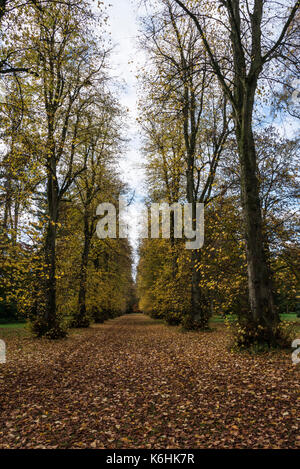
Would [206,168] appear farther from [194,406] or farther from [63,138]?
[194,406]

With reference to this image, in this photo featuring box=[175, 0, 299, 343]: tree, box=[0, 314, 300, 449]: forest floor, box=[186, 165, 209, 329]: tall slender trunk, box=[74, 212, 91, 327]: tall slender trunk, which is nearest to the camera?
box=[0, 314, 300, 449]: forest floor

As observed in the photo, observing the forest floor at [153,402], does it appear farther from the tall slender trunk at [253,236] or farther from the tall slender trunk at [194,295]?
the tall slender trunk at [194,295]

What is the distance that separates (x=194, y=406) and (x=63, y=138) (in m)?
11.4

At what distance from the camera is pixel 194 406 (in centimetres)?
471

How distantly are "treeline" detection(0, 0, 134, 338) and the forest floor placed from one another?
245 centimetres

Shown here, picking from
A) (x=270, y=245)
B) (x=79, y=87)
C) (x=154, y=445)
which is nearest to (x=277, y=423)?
(x=154, y=445)

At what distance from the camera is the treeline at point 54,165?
308 inches

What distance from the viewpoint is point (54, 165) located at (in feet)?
43.5

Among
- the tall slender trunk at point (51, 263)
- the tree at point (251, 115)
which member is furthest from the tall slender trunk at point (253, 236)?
the tall slender trunk at point (51, 263)

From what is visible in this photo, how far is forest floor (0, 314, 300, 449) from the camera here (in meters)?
3.77

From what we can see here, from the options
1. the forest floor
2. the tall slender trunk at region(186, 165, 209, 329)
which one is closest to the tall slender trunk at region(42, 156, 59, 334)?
the forest floor

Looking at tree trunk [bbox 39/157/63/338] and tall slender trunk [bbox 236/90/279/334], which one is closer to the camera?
tall slender trunk [bbox 236/90/279/334]

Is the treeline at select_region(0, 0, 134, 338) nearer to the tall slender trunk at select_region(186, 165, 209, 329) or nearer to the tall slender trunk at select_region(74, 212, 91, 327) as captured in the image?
the tall slender trunk at select_region(74, 212, 91, 327)

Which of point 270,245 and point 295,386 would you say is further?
point 270,245
